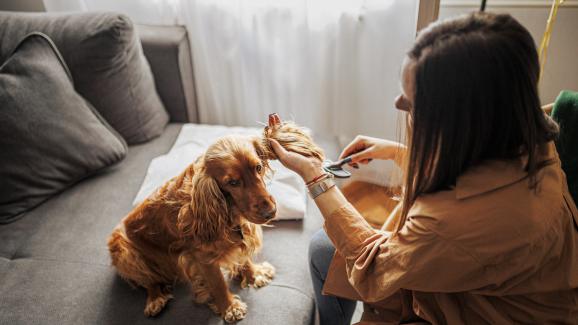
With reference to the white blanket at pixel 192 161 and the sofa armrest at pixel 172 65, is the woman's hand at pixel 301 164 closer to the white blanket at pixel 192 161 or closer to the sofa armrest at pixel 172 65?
the white blanket at pixel 192 161

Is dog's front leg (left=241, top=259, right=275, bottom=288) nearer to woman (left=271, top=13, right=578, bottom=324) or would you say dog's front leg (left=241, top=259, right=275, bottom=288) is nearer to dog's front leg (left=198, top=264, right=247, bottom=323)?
dog's front leg (left=198, top=264, right=247, bottom=323)

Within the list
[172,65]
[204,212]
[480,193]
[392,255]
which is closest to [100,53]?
[172,65]

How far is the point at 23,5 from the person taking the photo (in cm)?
229

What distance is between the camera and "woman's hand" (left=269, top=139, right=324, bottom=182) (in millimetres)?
1065

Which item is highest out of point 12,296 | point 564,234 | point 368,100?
point 564,234

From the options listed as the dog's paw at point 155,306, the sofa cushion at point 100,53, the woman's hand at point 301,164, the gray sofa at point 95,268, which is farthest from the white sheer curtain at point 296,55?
the dog's paw at point 155,306

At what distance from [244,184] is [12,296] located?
36.0 inches

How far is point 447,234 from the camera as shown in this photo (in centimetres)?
82

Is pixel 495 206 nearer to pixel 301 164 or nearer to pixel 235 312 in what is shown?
pixel 301 164

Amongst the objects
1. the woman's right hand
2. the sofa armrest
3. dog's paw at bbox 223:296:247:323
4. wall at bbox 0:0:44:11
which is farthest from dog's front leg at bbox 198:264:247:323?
wall at bbox 0:0:44:11

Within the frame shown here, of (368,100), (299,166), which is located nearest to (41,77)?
(299,166)

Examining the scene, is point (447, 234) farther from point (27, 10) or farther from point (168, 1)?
point (27, 10)

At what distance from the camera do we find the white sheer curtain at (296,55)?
6.39ft

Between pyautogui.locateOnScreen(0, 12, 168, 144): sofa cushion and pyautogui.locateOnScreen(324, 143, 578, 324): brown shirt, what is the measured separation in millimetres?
1315
